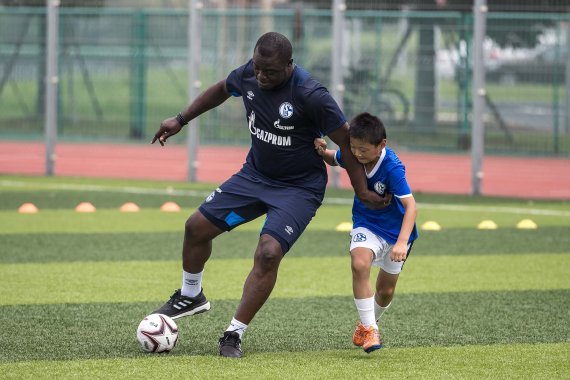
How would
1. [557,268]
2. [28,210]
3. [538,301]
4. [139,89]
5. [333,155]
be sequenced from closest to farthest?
[333,155]
[538,301]
[557,268]
[28,210]
[139,89]

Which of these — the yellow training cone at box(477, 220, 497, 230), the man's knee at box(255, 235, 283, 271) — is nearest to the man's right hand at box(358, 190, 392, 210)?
the man's knee at box(255, 235, 283, 271)

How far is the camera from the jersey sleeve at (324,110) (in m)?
6.98

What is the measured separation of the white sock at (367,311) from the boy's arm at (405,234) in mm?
299

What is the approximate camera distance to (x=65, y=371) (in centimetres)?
647

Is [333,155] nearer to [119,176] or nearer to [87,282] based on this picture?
[87,282]

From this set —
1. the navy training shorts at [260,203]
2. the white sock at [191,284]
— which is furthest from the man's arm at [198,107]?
the white sock at [191,284]

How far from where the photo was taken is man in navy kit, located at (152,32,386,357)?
22.9 feet

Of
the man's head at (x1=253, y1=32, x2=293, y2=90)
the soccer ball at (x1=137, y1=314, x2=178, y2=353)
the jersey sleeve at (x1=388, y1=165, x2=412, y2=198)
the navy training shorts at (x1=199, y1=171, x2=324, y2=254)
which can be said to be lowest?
the soccer ball at (x1=137, y1=314, x2=178, y2=353)

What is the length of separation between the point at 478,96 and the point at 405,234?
10833 millimetres

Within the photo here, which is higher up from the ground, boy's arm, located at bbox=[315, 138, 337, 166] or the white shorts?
boy's arm, located at bbox=[315, 138, 337, 166]

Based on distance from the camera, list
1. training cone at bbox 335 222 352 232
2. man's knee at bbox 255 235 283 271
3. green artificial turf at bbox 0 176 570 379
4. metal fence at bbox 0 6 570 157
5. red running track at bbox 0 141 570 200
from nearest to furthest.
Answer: green artificial turf at bbox 0 176 570 379, man's knee at bbox 255 235 283 271, training cone at bbox 335 222 352 232, red running track at bbox 0 141 570 200, metal fence at bbox 0 6 570 157

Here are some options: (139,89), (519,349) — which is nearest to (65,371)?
(519,349)

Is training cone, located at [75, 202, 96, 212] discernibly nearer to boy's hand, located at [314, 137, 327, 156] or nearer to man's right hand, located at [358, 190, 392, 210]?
boy's hand, located at [314, 137, 327, 156]

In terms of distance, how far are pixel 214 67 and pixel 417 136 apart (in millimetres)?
3803
